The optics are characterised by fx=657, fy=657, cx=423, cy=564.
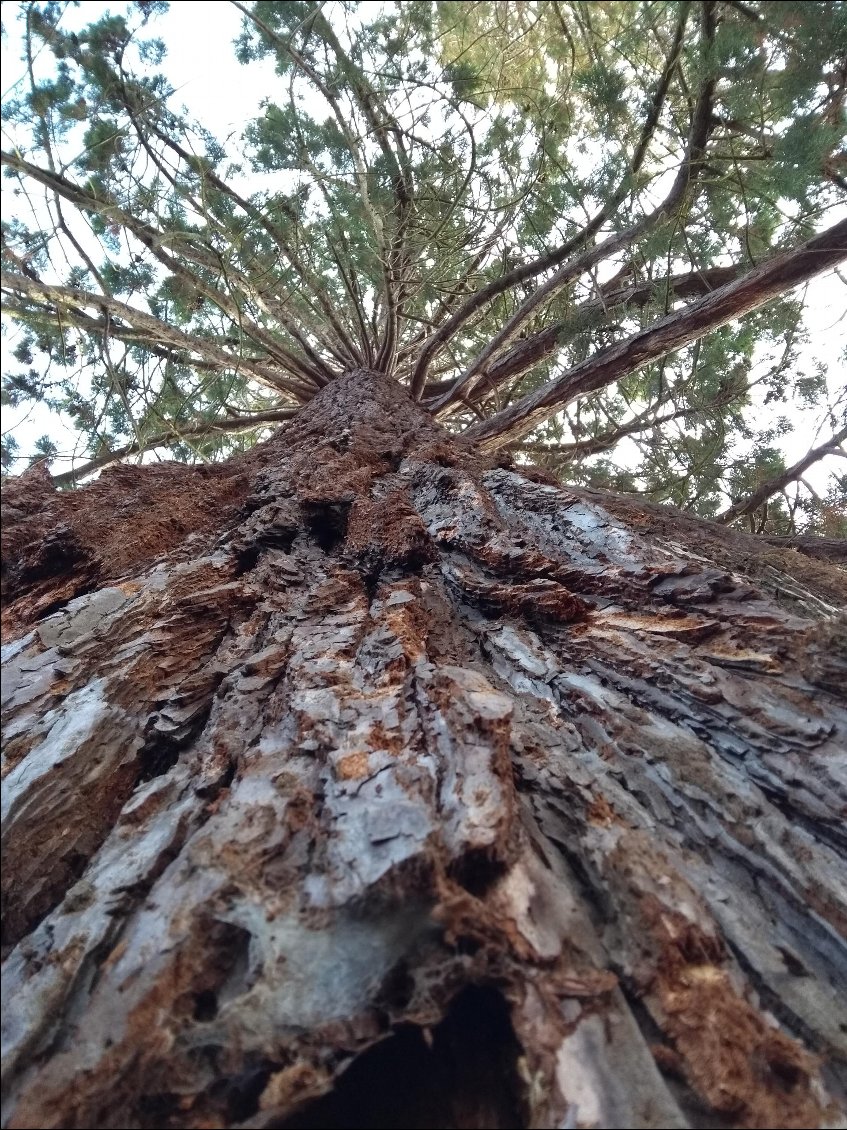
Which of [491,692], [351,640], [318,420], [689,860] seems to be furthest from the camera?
[318,420]

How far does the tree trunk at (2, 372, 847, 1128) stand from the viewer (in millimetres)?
814

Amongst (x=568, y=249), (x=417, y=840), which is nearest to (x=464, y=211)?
(x=568, y=249)

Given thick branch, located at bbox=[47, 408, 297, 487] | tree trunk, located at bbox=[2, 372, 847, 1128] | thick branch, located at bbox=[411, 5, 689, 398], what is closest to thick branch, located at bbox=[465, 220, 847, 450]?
thick branch, located at bbox=[411, 5, 689, 398]

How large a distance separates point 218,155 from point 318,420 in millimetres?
1794

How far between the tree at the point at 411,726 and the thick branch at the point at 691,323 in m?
0.02

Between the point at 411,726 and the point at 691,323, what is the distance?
2917 mm

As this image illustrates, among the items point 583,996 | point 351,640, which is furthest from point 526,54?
point 583,996

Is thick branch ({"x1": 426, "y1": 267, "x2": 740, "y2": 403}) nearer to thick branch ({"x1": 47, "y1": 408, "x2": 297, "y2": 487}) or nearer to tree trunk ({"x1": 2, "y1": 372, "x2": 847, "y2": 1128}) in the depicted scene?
thick branch ({"x1": 47, "y1": 408, "x2": 297, "y2": 487})

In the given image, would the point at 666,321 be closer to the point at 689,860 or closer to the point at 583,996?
the point at 689,860

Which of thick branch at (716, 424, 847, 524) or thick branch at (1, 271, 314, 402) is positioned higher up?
thick branch at (1, 271, 314, 402)

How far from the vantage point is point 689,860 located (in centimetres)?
111

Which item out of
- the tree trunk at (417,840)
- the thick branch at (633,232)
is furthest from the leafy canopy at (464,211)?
the tree trunk at (417,840)

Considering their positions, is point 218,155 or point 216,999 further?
point 218,155

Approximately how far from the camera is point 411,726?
1.28 meters
